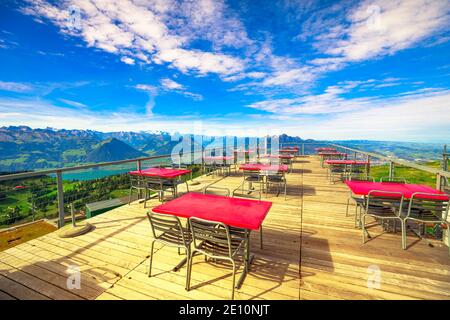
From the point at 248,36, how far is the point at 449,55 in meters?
10.6

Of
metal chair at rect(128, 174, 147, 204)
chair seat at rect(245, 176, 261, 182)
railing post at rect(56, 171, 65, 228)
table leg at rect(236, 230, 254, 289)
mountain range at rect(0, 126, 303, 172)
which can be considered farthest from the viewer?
mountain range at rect(0, 126, 303, 172)

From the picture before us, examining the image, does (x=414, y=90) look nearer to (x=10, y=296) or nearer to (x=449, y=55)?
(x=449, y=55)

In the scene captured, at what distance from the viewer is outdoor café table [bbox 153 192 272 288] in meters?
1.86

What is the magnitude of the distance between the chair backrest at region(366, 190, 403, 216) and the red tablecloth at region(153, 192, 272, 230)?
169 cm

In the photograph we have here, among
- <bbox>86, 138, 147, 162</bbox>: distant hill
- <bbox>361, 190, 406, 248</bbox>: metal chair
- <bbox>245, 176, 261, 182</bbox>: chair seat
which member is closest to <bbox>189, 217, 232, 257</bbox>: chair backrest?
<bbox>361, 190, 406, 248</bbox>: metal chair

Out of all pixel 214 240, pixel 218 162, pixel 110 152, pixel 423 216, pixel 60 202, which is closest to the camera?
pixel 214 240

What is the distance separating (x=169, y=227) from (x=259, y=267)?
3.96 feet

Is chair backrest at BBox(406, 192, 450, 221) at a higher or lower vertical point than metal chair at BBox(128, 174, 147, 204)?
higher

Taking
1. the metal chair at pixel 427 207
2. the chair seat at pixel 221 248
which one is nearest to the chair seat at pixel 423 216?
the metal chair at pixel 427 207

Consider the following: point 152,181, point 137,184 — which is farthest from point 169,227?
point 137,184

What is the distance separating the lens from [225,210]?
216 centimetres

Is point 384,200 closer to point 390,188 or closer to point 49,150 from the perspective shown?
point 390,188

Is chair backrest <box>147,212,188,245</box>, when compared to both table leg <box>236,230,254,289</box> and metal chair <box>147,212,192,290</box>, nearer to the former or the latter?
metal chair <box>147,212,192,290</box>

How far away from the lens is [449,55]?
971 centimetres
